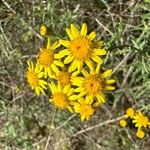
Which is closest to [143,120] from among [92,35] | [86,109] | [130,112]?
[130,112]

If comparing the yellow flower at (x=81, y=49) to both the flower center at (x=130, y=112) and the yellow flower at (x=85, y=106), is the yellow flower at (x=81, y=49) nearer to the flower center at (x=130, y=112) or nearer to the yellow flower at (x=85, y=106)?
the yellow flower at (x=85, y=106)

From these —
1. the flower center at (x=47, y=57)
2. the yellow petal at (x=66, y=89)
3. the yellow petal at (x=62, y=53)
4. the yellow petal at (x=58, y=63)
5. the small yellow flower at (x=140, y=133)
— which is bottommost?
the small yellow flower at (x=140, y=133)

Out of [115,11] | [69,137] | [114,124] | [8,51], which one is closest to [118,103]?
[114,124]

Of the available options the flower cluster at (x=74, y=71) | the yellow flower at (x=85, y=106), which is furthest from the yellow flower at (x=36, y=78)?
the yellow flower at (x=85, y=106)

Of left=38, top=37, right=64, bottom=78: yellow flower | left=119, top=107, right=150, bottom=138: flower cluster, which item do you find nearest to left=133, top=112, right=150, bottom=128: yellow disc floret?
left=119, top=107, right=150, bottom=138: flower cluster

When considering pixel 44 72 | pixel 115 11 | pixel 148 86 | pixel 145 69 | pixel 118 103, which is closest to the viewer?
pixel 44 72

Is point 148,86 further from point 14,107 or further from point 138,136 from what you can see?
point 14,107
